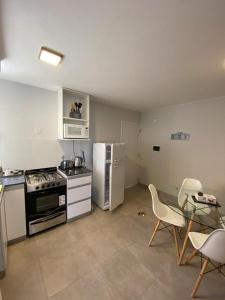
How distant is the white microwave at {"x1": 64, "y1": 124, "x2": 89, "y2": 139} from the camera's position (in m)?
2.54

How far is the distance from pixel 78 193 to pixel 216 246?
2.00 metres

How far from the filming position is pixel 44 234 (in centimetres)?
212

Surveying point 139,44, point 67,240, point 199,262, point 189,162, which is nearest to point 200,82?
point 139,44

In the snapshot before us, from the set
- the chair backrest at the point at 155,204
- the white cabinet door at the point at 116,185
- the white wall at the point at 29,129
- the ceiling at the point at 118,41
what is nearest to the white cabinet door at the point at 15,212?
the white wall at the point at 29,129

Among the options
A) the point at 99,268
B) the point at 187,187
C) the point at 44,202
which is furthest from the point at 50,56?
the point at 187,187

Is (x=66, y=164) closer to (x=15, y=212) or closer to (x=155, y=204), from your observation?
(x=15, y=212)

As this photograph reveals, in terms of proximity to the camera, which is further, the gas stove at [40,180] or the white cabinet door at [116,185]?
the white cabinet door at [116,185]

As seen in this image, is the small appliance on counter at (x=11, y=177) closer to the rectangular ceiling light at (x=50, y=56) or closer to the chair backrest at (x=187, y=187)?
the rectangular ceiling light at (x=50, y=56)

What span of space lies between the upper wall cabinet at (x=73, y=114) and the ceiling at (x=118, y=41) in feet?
1.82

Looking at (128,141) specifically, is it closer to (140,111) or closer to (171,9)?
(140,111)

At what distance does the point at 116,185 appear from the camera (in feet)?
9.39

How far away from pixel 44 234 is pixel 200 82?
132 inches

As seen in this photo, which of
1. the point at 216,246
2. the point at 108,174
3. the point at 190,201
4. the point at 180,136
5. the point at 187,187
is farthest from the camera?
the point at 180,136

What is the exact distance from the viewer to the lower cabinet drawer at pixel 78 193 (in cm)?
237
